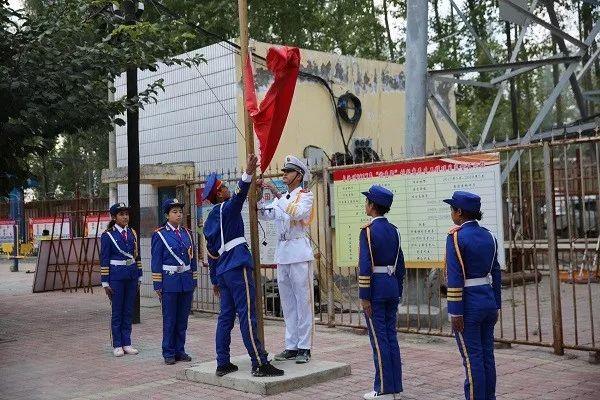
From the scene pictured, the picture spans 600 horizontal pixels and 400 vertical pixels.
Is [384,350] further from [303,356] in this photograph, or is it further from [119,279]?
[119,279]

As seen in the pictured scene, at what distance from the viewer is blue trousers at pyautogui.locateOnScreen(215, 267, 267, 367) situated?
6.75 meters

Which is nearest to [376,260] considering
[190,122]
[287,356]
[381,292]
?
[381,292]

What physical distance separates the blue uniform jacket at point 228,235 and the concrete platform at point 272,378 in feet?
3.05

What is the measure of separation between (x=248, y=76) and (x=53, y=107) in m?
3.58

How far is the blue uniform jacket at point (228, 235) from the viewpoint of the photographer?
22.5 feet

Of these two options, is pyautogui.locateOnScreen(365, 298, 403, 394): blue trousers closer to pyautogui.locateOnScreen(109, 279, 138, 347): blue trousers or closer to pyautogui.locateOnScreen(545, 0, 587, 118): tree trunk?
pyautogui.locateOnScreen(109, 279, 138, 347): blue trousers

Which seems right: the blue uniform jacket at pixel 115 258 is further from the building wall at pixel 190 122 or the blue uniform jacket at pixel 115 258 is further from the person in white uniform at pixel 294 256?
the building wall at pixel 190 122

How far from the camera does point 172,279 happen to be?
8.34 m

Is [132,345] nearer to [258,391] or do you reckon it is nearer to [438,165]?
[258,391]

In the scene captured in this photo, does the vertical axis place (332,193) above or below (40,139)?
below

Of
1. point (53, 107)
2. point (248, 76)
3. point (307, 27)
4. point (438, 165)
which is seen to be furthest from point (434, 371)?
point (307, 27)

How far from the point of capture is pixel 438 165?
859 centimetres

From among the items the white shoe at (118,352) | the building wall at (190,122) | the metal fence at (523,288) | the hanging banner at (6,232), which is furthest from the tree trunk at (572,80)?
the hanging banner at (6,232)

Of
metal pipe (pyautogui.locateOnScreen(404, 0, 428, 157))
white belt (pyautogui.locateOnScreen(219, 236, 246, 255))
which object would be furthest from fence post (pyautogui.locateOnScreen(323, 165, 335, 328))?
white belt (pyautogui.locateOnScreen(219, 236, 246, 255))
